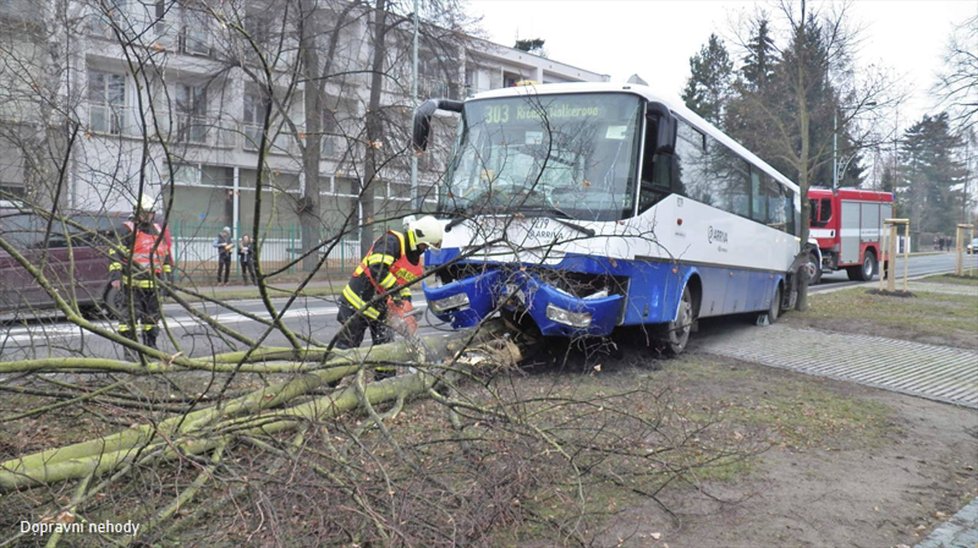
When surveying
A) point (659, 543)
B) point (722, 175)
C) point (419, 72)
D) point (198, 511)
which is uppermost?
point (419, 72)

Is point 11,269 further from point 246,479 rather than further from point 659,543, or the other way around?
point 659,543

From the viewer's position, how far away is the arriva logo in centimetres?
926

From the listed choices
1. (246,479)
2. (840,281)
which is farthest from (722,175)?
(840,281)

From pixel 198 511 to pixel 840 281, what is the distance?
83.3 ft

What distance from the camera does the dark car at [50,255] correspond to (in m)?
4.54

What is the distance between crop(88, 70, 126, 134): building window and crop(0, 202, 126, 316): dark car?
72cm

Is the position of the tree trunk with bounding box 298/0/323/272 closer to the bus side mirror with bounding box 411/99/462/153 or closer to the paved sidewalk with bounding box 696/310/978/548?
the bus side mirror with bounding box 411/99/462/153

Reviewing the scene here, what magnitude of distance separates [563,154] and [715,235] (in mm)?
3334

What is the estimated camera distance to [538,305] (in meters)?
6.67

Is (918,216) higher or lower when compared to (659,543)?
higher

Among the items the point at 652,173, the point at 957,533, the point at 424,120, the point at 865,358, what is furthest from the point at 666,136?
the point at 865,358

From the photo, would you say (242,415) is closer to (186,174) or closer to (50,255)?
(50,255)

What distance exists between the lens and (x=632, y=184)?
7.08 meters

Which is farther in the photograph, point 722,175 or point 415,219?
point 722,175
